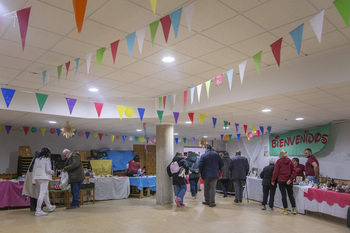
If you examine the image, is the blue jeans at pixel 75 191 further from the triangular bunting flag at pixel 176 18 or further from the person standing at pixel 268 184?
the triangular bunting flag at pixel 176 18

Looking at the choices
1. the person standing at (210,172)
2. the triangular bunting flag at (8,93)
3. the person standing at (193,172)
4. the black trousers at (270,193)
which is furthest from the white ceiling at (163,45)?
the person standing at (193,172)

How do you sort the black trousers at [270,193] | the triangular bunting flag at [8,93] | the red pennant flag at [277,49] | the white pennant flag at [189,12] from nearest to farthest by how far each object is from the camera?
the white pennant flag at [189,12], the red pennant flag at [277,49], the triangular bunting flag at [8,93], the black trousers at [270,193]

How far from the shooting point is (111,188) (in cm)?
864

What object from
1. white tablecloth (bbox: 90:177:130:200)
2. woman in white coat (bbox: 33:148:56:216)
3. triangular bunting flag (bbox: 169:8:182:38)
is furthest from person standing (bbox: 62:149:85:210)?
triangular bunting flag (bbox: 169:8:182:38)

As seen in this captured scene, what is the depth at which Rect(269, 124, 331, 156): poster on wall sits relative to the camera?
9503mm

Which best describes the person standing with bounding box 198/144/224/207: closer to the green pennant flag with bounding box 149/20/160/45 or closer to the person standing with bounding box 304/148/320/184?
the person standing with bounding box 304/148/320/184

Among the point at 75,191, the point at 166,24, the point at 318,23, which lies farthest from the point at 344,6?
the point at 75,191

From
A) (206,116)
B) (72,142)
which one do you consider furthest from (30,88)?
(72,142)

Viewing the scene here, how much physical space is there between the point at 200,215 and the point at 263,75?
10.9ft

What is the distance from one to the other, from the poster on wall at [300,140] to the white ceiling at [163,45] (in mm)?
3536

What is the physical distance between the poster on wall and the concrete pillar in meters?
5.38

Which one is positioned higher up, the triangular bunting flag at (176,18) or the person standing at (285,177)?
the triangular bunting flag at (176,18)

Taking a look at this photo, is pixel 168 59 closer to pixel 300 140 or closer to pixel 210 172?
pixel 210 172

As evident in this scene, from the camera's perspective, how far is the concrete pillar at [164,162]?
7762 millimetres
